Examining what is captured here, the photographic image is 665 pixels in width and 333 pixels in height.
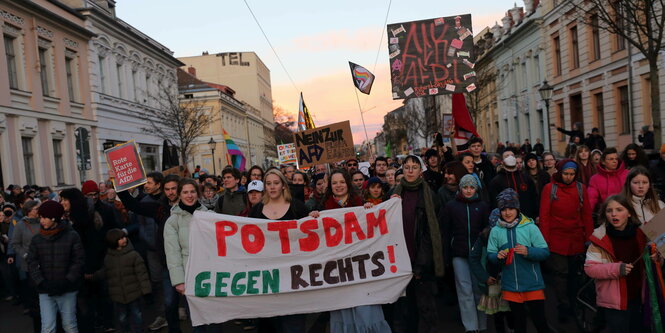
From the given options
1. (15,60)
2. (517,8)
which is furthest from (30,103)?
(517,8)

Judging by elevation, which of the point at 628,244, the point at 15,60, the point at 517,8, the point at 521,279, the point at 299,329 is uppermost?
the point at 517,8

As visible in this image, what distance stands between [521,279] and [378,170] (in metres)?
4.97

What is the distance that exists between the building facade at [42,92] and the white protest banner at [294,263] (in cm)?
1431

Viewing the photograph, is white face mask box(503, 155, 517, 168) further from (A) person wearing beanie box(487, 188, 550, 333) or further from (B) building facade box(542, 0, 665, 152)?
(B) building facade box(542, 0, 665, 152)

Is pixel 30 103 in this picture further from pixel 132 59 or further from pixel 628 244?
pixel 628 244

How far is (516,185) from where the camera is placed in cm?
732

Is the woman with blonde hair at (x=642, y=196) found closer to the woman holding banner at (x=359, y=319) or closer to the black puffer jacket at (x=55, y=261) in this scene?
the woman holding banner at (x=359, y=319)

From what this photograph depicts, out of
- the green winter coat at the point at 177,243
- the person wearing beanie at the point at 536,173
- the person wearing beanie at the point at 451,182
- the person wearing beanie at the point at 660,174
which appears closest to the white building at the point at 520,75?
the person wearing beanie at the point at 660,174

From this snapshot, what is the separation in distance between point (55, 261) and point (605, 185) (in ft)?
20.1

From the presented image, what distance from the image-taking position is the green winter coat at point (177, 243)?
17.5 feet

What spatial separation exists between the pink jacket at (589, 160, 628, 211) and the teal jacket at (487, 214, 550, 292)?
1.98 meters

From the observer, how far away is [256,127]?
7656cm

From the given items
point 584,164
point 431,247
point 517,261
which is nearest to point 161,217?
point 431,247

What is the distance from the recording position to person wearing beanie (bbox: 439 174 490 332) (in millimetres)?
5672
